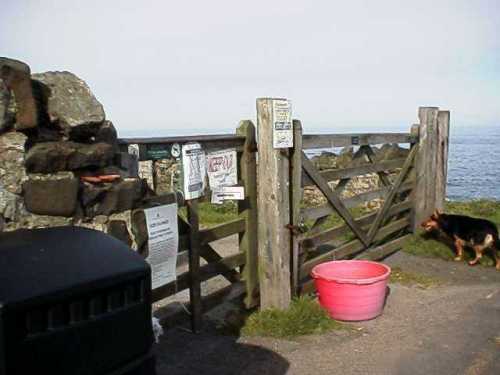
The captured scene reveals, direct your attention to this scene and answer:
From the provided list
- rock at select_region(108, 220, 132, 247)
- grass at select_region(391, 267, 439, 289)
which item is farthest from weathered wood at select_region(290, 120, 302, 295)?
rock at select_region(108, 220, 132, 247)

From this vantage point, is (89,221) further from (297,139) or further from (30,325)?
(297,139)

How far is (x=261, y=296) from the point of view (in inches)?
220

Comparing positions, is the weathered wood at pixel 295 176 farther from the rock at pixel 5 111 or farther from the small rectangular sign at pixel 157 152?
the rock at pixel 5 111

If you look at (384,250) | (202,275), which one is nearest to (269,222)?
(202,275)

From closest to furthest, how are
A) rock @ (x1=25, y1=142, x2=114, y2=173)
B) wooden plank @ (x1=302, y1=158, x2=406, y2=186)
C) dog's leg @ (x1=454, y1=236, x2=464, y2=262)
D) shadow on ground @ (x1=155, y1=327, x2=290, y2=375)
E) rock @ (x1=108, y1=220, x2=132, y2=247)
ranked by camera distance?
1. rock @ (x1=25, y1=142, x2=114, y2=173)
2. rock @ (x1=108, y1=220, x2=132, y2=247)
3. shadow on ground @ (x1=155, y1=327, x2=290, y2=375)
4. wooden plank @ (x1=302, y1=158, x2=406, y2=186)
5. dog's leg @ (x1=454, y1=236, x2=464, y2=262)

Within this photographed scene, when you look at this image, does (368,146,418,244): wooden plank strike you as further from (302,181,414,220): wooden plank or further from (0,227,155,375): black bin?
(0,227,155,375): black bin

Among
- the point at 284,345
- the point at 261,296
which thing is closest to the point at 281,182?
the point at 261,296

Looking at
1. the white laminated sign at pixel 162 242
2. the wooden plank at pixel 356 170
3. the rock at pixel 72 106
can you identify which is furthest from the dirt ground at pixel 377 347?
the rock at pixel 72 106

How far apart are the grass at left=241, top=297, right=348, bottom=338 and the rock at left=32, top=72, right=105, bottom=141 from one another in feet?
8.43

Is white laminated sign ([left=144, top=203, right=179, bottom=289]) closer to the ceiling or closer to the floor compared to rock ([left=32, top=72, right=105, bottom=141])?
closer to the floor

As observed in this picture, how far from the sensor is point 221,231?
5.14 m

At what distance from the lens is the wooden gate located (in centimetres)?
588

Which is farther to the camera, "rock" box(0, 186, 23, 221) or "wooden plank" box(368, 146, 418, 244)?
"wooden plank" box(368, 146, 418, 244)

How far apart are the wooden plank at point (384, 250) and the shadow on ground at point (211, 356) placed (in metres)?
3.03
